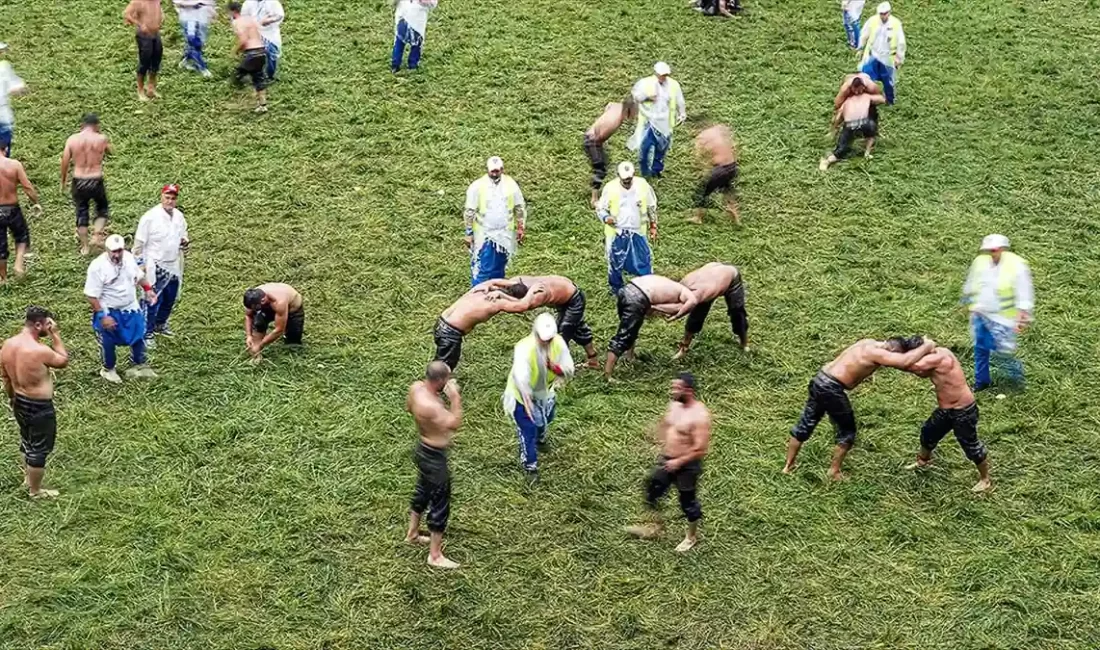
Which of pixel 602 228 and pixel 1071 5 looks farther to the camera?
pixel 1071 5

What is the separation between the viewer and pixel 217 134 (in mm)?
18594

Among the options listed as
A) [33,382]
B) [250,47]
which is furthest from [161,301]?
[250,47]

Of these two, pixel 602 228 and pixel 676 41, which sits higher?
pixel 676 41

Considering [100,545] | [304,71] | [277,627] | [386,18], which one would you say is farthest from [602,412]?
[386,18]

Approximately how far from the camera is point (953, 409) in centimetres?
1184

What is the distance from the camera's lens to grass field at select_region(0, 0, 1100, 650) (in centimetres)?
1092

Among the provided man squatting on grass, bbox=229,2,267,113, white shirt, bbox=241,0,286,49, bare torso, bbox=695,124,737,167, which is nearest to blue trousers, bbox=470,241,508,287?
bare torso, bbox=695,124,737,167

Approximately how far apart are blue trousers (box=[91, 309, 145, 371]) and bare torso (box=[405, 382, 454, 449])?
13.7 feet

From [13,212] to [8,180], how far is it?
1.41 ft

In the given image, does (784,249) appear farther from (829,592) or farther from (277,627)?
(277,627)

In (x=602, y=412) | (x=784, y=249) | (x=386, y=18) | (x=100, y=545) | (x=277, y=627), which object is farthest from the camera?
(x=386, y=18)

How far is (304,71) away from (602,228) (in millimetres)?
6249

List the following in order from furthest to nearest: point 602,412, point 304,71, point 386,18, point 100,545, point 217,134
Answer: point 386,18, point 304,71, point 217,134, point 602,412, point 100,545

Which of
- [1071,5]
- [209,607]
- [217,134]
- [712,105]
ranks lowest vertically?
[209,607]
